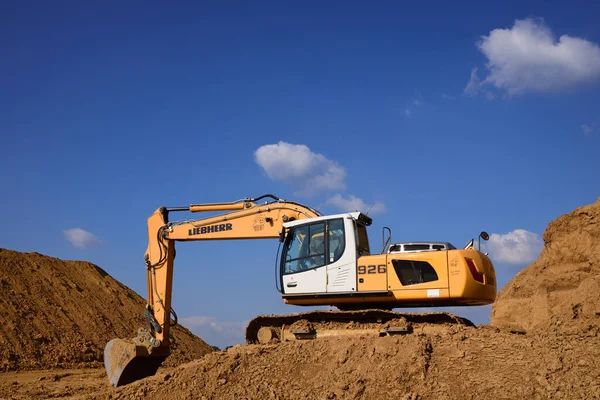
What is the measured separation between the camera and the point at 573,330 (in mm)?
11094

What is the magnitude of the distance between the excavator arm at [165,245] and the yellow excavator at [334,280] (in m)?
0.02

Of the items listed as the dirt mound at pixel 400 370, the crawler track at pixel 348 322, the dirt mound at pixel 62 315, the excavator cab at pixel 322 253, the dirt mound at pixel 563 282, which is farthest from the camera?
the dirt mound at pixel 62 315

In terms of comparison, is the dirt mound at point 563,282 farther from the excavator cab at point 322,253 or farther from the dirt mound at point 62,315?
the dirt mound at point 62,315

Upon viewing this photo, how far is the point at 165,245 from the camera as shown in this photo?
14.1 metres

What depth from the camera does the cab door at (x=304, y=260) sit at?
11766 mm

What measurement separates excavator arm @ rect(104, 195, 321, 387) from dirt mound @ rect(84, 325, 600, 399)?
5.26ft

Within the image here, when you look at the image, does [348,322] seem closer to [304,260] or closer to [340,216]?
[304,260]

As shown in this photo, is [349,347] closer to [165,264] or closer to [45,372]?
[165,264]

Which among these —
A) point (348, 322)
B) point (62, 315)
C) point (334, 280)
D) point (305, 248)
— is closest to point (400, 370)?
point (348, 322)

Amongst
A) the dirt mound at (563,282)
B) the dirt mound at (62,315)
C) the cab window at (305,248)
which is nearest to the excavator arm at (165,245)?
the cab window at (305,248)

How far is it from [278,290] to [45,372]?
37.3 feet

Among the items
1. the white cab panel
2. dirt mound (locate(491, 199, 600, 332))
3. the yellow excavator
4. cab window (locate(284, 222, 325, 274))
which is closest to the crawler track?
the yellow excavator

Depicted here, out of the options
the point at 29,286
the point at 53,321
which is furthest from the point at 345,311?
the point at 29,286

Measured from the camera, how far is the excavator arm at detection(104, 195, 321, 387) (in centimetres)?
1290
